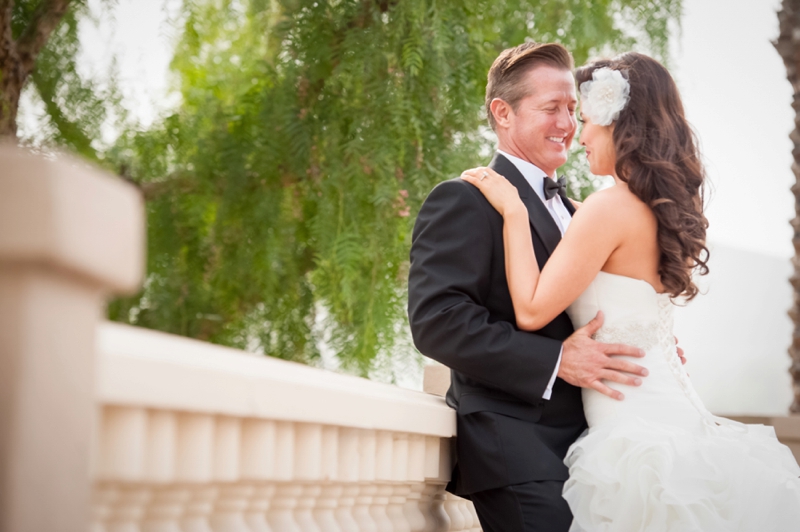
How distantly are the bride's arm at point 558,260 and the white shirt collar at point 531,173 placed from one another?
0.41 meters

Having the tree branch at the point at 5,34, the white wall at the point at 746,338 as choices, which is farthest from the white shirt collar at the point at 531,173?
the white wall at the point at 746,338

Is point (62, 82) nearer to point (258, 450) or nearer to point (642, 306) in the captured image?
point (642, 306)

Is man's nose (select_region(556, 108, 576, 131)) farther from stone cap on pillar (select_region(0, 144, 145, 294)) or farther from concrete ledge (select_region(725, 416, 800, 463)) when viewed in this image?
concrete ledge (select_region(725, 416, 800, 463))

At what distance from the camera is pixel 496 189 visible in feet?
8.46

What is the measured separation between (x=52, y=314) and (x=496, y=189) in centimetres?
183

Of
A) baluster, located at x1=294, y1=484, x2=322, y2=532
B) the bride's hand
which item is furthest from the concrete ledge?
baluster, located at x1=294, y1=484, x2=322, y2=532

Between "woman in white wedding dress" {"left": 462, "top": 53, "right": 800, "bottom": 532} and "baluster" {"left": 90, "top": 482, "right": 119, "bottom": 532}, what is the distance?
137 centimetres

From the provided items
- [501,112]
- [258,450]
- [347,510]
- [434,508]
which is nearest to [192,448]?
[258,450]

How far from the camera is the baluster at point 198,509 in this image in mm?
1490

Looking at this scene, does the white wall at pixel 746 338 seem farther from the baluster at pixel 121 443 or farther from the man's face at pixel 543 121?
the baluster at pixel 121 443

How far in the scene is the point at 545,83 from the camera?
10.2 feet

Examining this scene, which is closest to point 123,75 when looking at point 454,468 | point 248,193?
point 248,193

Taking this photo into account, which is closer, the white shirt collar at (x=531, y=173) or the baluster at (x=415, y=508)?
the baluster at (x=415, y=508)

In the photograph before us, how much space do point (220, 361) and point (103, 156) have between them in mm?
4467
